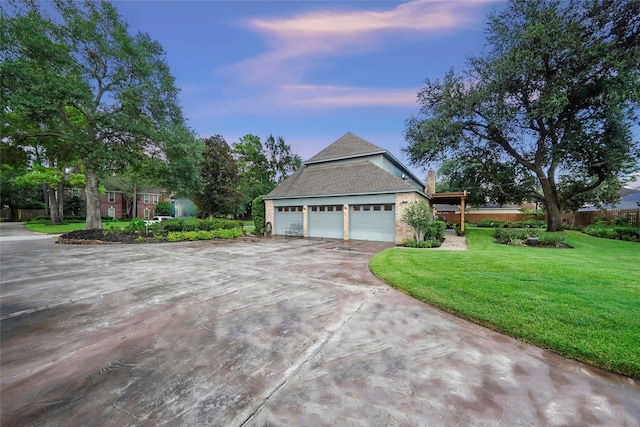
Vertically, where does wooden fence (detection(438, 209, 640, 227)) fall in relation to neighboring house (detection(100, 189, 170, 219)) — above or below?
below

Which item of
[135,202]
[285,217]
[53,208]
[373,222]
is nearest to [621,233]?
[373,222]

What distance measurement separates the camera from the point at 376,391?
2322 millimetres

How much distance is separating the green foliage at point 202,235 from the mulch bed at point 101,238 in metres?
0.90

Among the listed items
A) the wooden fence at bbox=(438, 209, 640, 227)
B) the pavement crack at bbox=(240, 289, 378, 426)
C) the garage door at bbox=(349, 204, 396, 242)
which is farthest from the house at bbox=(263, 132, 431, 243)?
the wooden fence at bbox=(438, 209, 640, 227)

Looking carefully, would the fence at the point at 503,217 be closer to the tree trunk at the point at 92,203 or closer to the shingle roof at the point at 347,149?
the shingle roof at the point at 347,149

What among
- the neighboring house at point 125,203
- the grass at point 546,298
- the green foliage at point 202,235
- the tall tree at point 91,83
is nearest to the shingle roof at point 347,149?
the green foliage at point 202,235

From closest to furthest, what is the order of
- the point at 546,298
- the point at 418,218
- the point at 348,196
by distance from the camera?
the point at 546,298, the point at 418,218, the point at 348,196

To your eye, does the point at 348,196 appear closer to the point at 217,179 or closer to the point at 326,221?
the point at 326,221

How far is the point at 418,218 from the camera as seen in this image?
39.6ft

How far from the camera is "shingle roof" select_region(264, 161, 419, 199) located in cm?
1412

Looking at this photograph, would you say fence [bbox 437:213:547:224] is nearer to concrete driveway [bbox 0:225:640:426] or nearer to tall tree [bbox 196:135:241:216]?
tall tree [bbox 196:135:241:216]

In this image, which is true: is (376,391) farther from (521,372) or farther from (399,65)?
(399,65)

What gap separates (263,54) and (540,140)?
66.2 feet

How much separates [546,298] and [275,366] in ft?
15.9
